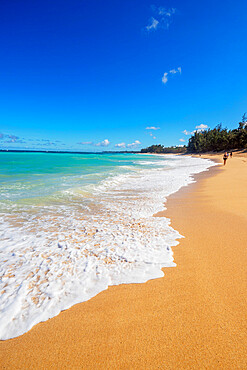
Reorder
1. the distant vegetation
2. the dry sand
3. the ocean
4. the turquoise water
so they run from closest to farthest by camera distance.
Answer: the dry sand, the ocean, the turquoise water, the distant vegetation

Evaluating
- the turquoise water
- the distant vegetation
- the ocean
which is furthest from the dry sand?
the distant vegetation

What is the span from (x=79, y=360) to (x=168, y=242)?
102 inches

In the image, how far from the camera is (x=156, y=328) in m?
1.82

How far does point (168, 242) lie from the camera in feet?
12.1

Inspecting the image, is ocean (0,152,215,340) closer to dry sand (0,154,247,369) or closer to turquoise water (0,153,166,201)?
dry sand (0,154,247,369)

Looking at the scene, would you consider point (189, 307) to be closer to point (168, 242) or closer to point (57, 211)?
point (168, 242)

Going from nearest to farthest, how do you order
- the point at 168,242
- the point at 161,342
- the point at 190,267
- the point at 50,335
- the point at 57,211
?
the point at 161,342
the point at 50,335
the point at 190,267
the point at 168,242
the point at 57,211

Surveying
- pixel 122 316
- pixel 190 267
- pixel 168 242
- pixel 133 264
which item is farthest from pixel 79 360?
pixel 168 242

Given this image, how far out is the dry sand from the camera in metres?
1.56

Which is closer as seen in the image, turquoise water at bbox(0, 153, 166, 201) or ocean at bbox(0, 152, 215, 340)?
ocean at bbox(0, 152, 215, 340)

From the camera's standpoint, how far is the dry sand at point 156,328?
5.11 ft

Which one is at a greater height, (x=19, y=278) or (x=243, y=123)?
(x=243, y=123)

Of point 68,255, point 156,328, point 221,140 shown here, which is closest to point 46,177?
point 68,255

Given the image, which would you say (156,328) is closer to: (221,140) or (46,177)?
(46,177)
